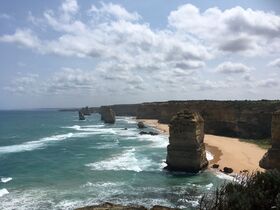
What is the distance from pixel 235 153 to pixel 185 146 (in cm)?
1431

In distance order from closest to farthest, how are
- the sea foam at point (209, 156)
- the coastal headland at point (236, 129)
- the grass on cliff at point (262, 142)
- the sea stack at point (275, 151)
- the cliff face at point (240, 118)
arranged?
the sea stack at point (275, 151) < the coastal headland at point (236, 129) < the sea foam at point (209, 156) < the grass on cliff at point (262, 142) < the cliff face at point (240, 118)

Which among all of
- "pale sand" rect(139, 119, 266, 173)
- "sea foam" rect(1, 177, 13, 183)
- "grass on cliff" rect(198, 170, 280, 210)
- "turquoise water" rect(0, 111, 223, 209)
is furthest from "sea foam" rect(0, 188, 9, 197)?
"pale sand" rect(139, 119, 266, 173)

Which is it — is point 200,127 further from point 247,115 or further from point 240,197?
point 247,115

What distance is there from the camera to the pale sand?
144 feet

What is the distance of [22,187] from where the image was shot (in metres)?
36.2

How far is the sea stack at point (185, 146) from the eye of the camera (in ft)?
132

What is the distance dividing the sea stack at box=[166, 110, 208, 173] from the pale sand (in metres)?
4.31

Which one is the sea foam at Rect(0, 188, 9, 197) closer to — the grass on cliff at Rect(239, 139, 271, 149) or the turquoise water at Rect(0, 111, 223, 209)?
the turquoise water at Rect(0, 111, 223, 209)

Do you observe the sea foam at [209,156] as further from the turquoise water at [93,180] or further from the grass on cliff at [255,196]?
the grass on cliff at [255,196]

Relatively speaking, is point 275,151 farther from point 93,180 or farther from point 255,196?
point 255,196

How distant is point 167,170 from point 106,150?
19722 millimetres

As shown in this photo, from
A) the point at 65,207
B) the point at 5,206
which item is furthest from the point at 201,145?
the point at 5,206

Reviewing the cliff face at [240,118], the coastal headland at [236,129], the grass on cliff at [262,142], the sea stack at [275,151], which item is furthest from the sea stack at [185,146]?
A: the cliff face at [240,118]

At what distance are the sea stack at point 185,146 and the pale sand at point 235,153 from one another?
4312 mm
